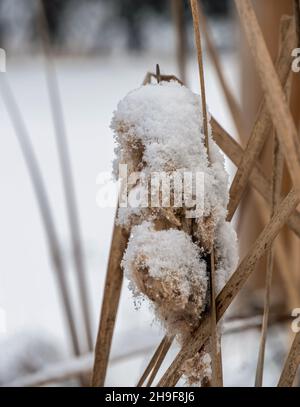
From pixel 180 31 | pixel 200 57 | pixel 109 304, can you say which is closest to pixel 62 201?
pixel 180 31

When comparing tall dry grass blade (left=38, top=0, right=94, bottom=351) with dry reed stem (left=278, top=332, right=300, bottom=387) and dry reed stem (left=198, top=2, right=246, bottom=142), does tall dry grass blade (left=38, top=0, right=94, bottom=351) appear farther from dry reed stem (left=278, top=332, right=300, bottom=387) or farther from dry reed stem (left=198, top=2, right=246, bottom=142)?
dry reed stem (left=278, top=332, right=300, bottom=387)

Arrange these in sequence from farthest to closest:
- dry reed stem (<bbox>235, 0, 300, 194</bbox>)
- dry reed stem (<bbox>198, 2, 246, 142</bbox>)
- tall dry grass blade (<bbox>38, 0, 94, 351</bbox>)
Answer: tall dry grass blade (<bbox>38, 0, 94, 351</bbox>) < dry reed stem (<bbox>198, 2, 246, 142</bbox>) < dry reed stem (<bbox>235, 0, 300, 194</bbox>)

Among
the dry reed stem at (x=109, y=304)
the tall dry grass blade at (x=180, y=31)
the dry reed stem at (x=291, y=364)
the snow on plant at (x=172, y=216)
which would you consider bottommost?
the dry reed stem at (x=291, y=364)

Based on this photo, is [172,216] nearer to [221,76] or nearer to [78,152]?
[221,76]

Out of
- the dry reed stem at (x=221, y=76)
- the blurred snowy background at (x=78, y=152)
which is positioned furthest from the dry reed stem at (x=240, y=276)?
the blurred snowy background at (x=78, y=152)

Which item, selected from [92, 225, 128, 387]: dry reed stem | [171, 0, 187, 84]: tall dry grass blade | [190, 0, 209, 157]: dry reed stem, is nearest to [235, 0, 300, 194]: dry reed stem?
[190, 0, 209, 157]: dry reed stem

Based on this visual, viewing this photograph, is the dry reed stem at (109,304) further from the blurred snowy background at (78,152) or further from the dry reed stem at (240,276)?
the blurred snowy background at (78,152)

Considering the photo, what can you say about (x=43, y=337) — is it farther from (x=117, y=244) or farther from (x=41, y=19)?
(x=117, y=244)
